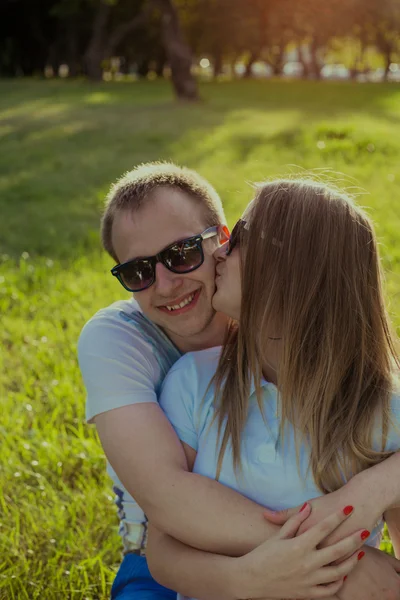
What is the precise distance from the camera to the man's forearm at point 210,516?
2.04 meters

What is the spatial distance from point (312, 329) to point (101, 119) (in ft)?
54.1

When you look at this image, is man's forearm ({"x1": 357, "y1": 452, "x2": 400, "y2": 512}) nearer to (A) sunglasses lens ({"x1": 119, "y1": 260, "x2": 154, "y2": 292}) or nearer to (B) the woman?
(B) the woman

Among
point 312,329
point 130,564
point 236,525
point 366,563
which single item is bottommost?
point 130,564

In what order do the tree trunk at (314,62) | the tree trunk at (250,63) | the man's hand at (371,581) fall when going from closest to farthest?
the man's hand at (371,581)
the tree trunk at (314,62)
the tree trunk at (250,63)

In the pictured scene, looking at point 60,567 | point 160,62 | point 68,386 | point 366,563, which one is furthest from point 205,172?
point 160,62

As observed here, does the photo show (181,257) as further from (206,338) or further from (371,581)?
(371,581)

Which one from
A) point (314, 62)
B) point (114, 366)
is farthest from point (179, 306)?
point (314, 62)

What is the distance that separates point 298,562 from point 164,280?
3.42ft

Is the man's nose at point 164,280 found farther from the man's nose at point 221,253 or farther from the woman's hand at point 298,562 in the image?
the woman's hand at point 298,562

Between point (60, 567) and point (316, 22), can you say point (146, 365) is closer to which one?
point (60, 567)

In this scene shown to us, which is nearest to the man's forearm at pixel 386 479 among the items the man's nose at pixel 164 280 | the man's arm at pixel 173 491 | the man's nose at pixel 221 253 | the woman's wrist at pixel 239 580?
the man's arm at pixel 173 491

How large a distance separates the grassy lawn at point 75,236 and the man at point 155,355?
54 cm

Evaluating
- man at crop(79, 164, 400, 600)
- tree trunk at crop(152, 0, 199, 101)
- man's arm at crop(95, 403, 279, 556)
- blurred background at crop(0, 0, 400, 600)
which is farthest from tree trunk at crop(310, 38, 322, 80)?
man's arm at crop(95, 403, 279, 556)

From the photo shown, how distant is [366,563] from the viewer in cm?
209
